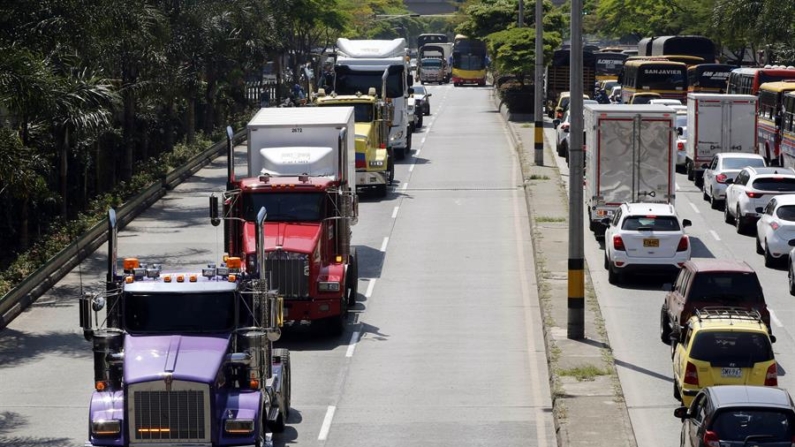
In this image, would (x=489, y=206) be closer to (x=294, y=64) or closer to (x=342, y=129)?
(x=342, y=129)

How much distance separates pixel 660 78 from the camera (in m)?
68.6

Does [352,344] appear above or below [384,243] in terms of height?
below

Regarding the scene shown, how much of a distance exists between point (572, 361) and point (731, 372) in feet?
13.2

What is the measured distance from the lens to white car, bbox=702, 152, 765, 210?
136ft

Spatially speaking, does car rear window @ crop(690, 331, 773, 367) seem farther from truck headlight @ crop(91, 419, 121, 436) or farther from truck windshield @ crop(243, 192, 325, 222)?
truck windshield @ crop(243, 192, 325, 222)

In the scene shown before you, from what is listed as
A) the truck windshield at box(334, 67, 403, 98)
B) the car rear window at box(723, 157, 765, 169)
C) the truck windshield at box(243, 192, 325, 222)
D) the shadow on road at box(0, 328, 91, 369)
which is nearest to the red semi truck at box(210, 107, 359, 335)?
the truck windshield at box(243, 192, 325, 222)

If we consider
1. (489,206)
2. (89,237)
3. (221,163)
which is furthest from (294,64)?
(89,237)

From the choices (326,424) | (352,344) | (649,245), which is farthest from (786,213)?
(326,424)

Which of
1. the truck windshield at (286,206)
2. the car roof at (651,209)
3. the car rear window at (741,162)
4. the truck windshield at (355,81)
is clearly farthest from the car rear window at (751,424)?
the truck windshield at (355,81)

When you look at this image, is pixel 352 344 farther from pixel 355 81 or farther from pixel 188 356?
pixel 355 81

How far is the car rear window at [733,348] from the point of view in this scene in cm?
2012

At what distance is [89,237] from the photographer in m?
35.7

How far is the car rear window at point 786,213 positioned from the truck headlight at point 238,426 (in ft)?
65.2

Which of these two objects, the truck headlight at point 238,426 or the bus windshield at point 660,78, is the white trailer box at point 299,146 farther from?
the bus windshield at point 660,78
